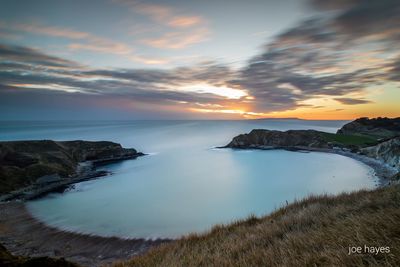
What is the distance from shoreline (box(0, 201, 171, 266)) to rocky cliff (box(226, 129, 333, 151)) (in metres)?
93.2

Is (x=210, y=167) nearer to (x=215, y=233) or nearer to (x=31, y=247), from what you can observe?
(x=31, y=247)

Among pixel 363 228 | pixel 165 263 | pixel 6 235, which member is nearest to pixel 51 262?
pixel 165 263

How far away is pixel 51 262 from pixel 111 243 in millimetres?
22817

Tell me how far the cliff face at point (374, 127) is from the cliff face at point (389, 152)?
43.7 m

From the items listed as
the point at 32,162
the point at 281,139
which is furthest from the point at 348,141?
the point at 32,162

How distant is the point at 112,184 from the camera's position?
54188mm

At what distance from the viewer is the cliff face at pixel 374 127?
114m

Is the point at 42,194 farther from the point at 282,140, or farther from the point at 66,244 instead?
the point at 282,140

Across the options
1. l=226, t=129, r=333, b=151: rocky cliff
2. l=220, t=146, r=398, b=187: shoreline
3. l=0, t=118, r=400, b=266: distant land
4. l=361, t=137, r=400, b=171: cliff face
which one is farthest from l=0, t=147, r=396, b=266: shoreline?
l=226, t=129, r=333, b=151: rocky cliff

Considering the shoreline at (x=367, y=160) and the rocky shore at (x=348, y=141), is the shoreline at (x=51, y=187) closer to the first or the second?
the shoreline at (x=367, y=160)

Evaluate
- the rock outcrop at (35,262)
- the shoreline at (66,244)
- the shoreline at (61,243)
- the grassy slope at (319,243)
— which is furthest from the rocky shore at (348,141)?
the rock outcrop at (35,262)

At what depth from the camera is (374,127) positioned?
120 metres

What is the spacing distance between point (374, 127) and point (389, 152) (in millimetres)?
65366

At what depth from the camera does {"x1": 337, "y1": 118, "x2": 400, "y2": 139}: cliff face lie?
374 ft
